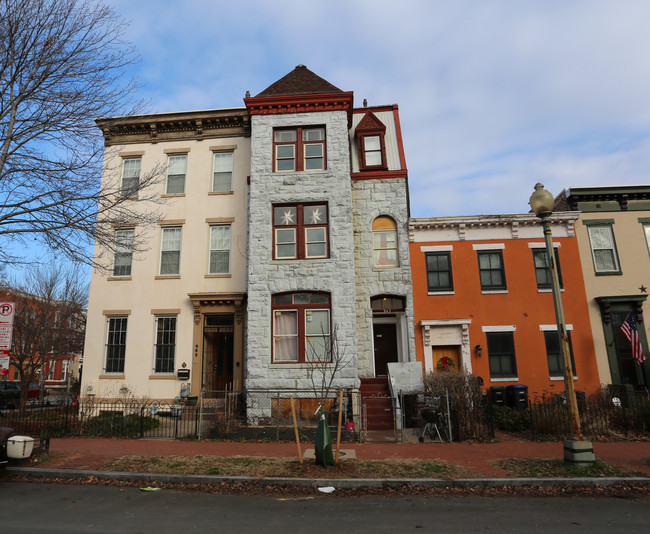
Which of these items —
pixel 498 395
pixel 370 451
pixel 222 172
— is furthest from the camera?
pixel 222 172

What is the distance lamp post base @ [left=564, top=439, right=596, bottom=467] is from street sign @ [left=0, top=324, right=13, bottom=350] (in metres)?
11.5

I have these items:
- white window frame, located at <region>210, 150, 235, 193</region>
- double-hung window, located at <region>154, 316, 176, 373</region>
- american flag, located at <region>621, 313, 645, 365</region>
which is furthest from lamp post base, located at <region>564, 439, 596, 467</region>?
white window frame, located at <region>210, 150, 235, 193</region>

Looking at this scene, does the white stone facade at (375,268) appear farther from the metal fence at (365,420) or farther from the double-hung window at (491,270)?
the double-hung window at (491,270)

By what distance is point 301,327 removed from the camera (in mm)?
15469

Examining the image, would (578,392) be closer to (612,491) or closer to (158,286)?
(612,491)

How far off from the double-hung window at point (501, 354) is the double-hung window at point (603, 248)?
4919 mm

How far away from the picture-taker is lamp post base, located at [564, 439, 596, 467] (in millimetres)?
8508

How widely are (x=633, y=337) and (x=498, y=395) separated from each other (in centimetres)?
551

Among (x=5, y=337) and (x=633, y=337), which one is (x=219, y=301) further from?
(x=633, y=337)

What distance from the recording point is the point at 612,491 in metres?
7.68

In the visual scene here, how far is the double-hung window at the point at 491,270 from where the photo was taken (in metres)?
17.8

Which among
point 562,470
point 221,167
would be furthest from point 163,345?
point 562,470

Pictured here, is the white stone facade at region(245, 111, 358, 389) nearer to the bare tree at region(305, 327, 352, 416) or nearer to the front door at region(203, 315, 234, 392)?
the bare tree at region(305, 327, 352, 416)

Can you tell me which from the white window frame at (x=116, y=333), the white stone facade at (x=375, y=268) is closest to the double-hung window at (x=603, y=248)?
the white stone facade at (x=375, y=268)
